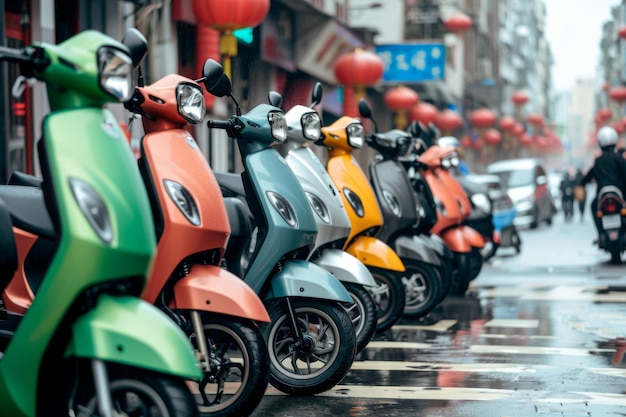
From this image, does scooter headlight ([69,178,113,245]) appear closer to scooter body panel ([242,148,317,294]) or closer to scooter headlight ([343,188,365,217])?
scooter body panel ([242,148,317,294])

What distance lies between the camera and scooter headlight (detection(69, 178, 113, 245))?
12.9 ft

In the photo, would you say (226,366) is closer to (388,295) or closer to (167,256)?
(167,256)

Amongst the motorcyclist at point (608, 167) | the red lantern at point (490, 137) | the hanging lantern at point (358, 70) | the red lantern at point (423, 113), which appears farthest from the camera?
the red lantern at point (490, 137)

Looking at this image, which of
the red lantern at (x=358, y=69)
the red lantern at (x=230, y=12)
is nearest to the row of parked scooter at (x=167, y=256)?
the red lantern at (x=230, y=12)

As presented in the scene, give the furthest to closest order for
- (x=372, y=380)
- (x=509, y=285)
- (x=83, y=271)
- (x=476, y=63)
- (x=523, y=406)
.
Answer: (x=476, y=63) → (x=509, y=285) → (x=372, y=380) → (x=523, y=406) → (x=83, y=271)

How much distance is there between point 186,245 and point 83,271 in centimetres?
129

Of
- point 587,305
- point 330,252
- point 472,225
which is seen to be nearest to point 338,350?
point 330,252

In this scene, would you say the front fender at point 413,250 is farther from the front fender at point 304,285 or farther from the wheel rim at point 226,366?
the wheel rim at point 226,366

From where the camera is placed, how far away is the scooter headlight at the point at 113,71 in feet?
13.3

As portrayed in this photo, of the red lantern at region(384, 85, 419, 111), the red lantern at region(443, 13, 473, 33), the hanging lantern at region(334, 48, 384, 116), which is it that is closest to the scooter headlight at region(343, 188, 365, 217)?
the hanging lantern at region(334, 48, 384, 116)

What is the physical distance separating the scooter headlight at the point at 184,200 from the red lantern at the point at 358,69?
18573 mm

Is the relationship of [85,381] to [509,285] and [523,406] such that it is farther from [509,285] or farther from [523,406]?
[509,285]

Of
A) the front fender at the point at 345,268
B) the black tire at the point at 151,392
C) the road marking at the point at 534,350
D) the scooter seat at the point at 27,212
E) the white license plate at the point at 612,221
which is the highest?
the scooter seat at the point at 27,212

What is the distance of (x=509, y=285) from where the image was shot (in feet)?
44.7
